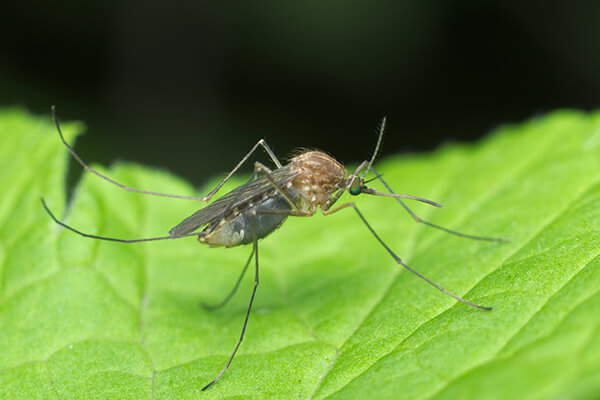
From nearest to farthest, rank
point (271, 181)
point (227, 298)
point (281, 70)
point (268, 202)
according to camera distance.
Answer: point (271, 181)
point (268, 202)
point (227, 298)
point (281, 70)

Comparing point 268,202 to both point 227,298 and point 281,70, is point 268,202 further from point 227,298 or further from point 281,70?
point 281,70

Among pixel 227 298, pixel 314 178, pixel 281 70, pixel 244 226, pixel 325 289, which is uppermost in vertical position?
pixel 314 178

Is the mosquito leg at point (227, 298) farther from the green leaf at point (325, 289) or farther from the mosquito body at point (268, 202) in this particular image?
the mosquito body at point (268, 202)

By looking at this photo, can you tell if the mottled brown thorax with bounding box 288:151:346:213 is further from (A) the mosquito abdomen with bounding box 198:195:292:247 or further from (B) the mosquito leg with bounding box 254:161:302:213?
(A) the mosquito abdomen with bounding box 198:195:292:247

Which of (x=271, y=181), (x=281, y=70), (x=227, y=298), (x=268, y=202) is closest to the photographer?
(x=271, y=181)

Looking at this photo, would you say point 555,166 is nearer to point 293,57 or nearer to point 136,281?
point 136,281

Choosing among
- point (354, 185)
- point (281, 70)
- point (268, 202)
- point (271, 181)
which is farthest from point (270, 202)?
point (281, 70)

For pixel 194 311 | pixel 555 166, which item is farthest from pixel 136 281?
pixel 555 166

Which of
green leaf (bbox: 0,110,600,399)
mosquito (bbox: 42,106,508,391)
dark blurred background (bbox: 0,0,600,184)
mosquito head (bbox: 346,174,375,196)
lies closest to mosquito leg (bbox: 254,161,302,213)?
mosquito (bbox: 42,106,508,391)
